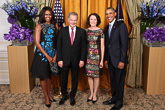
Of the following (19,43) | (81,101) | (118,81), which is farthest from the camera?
(19,43)

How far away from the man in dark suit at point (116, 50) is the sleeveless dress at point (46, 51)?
0.89 m

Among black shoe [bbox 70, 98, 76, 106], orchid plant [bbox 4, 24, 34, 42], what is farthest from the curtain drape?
orchid plant [bbox 4, 24, 34, 42]

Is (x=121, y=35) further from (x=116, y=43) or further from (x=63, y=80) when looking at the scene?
(x=63, y=80)

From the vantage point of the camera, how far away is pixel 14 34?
10.3 ft

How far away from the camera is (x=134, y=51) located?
3.52 m

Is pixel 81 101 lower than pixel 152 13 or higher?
lower

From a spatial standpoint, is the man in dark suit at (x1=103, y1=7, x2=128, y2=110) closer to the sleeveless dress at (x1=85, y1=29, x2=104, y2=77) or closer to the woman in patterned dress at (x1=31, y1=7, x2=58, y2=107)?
the sleeveless dress at (x1=85, y1=29, x2=104, y2=77)

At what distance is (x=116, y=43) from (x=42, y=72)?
4.17 ft

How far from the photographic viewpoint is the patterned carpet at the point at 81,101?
2883 millimetres

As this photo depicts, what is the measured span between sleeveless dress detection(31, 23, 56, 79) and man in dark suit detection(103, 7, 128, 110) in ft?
2.94

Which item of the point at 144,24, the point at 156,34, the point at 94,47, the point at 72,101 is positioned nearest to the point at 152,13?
the point at 144,24

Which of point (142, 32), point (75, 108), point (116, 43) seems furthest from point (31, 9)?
point (142, 32)

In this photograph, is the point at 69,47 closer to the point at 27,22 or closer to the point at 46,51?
the point at 46,51

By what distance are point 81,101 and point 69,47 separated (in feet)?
3.41
